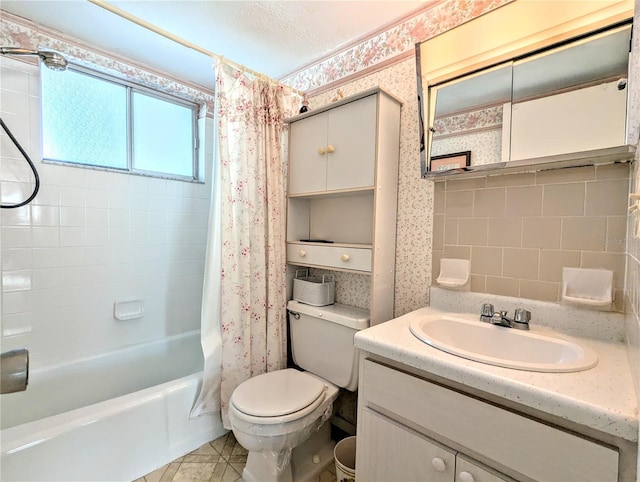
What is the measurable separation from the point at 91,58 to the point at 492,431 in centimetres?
265

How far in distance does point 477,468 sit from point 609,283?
735 millimetres

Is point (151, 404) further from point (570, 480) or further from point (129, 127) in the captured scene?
point (129, 127)

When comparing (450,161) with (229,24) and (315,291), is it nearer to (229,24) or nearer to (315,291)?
(315,291)

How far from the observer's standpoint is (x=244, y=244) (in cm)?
160

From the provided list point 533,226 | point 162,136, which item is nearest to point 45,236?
point 162,136

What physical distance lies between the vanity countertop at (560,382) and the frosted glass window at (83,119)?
2.06 meters

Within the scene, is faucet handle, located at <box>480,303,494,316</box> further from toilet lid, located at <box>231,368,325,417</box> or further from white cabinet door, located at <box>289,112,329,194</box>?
white cabinet door, located at <box>289,112,329,194</box>

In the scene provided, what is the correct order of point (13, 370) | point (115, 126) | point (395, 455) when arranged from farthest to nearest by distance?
point (115, 126) → point (395, 455) → point (13, 370)

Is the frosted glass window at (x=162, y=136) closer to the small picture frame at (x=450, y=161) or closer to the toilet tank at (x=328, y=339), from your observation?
the toilet tank at (x=328, y=339)

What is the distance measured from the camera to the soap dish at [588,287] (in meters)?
0.97

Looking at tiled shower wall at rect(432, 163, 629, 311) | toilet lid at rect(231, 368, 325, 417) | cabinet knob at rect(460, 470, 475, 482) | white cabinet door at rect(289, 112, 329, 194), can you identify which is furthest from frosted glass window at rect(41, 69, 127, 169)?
cabinet knob at rect(460, 470, 475, 482)

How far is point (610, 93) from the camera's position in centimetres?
93

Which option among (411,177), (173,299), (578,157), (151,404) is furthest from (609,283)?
(173,299)

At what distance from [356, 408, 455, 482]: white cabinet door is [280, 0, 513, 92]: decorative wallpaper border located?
60.5 inches
